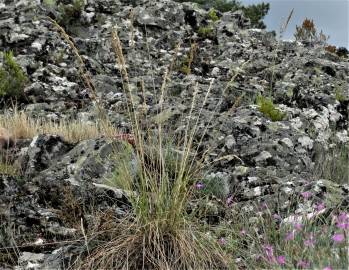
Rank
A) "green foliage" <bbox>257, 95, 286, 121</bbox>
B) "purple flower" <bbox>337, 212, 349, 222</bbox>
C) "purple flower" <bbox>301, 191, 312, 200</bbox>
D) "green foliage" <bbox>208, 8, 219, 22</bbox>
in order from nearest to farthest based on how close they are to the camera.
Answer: "purple flower" <bbox>337, 212, 349, 222</bbox> < "purple flower" <bbox>301, 191, 312, 200</bbox> < "green foliage" <bbox>257, 95, 286, 121</bbox> < "green foliage" <bbox>208, 8, 219, 22</bbox>

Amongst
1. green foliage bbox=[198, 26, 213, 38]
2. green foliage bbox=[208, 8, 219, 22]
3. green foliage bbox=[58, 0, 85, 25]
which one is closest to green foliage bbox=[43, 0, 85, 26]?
green foliage bbox=[58, 0, 85, 25]

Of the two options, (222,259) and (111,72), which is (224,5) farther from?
(222,259)

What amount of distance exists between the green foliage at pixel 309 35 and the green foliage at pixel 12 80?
15.3 feet

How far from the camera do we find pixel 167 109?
21.1 ft

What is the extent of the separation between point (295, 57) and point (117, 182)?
442cm

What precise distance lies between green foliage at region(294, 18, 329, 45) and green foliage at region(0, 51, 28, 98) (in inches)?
183

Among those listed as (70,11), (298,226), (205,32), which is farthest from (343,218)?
(70,11)

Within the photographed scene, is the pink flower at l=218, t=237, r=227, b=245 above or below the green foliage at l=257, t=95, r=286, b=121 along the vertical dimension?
below

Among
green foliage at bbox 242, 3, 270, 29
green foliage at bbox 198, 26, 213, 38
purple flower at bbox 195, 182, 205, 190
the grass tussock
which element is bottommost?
purple flower at bbox 195, 182, 205, 190

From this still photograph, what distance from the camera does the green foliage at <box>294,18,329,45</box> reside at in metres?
9.63

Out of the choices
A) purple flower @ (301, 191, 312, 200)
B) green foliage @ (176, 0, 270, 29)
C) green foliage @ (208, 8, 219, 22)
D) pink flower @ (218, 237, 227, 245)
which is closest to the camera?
pink flower @ (218, 237, 227, 245)

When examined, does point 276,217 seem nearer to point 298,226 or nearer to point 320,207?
point 320,207

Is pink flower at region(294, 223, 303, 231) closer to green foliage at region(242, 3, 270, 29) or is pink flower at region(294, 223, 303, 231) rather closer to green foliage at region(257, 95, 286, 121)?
green foliage at region(257, 95, 286, 121)

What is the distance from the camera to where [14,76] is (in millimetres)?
7496
